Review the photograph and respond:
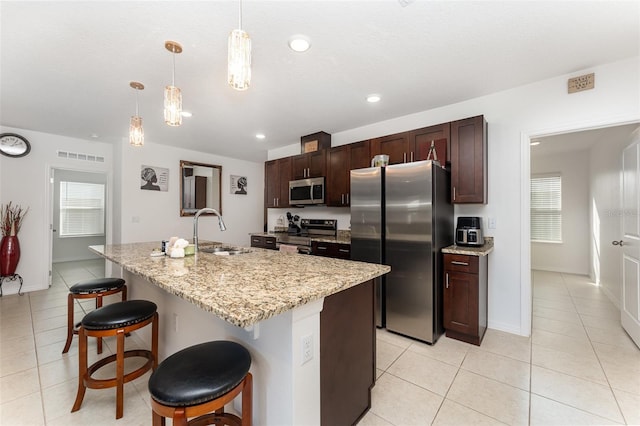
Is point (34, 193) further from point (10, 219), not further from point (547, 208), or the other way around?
point (547, 208)

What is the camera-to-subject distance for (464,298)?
2.53 meters

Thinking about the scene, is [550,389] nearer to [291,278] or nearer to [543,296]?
[291,278]

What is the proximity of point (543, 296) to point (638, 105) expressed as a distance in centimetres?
285

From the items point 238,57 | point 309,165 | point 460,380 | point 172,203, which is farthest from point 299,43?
point 172,203

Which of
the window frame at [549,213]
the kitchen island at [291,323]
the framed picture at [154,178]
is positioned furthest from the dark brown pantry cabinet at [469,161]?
the framed picture at [154,178]

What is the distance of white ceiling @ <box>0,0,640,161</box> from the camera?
5.34 feet

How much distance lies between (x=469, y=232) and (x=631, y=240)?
1.44 metres

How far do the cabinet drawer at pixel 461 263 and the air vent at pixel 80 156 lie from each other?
573 centimetres

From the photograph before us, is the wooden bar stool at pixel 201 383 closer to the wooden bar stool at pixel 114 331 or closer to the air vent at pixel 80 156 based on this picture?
the wooden bar stool at pixel 114 331

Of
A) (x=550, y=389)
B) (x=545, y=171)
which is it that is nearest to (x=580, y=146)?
(x=545, y=171)

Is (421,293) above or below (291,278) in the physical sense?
below

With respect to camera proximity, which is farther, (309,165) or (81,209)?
(81,209)

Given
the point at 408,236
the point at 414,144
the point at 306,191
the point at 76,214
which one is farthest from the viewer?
the point at 76,214

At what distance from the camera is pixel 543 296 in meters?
3.90
